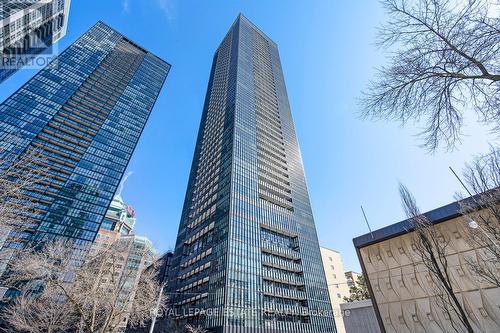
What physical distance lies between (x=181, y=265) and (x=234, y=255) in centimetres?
2629

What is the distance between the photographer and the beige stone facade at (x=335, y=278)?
60.3 m

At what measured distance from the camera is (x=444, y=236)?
52.4 ft

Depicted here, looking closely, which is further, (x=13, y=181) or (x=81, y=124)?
(x=81, y=124)

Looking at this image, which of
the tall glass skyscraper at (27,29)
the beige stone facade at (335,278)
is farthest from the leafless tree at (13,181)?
the tall glass skyscraper at (27,29)

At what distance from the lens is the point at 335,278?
69.4m

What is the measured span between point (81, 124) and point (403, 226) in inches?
5168

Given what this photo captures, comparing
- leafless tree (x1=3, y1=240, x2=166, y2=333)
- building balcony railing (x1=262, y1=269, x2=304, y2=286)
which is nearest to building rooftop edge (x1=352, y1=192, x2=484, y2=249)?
leafless tree (x1=3, y1=240, x2=166, y2=333)

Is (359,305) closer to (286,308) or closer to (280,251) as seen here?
(286,308)

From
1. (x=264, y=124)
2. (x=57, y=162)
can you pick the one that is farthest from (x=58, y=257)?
(x=57, y=162)

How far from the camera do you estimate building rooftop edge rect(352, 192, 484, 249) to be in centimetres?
1598

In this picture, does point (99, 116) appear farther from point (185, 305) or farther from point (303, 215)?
point (303, 215)

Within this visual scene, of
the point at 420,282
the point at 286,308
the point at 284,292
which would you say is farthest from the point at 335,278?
the point at 420,282

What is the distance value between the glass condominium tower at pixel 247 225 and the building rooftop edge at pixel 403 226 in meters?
33.2

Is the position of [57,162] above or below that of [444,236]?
above
